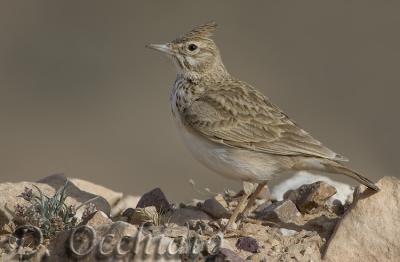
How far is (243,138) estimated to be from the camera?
7680mm

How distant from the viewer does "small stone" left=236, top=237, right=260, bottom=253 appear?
22.8ft

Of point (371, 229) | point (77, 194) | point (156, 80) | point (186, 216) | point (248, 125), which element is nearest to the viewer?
point (371, 229)

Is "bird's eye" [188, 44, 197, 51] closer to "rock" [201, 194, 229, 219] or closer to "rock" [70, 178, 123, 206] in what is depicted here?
"rock" [201, 194, 229, 219]

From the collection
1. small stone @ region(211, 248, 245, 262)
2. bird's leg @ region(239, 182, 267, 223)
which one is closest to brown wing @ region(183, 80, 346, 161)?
bird's leg @ region(239, 182, 267, 223)

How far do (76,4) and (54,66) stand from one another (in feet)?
8.52

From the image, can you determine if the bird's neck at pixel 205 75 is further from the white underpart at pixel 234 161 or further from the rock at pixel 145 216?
the rock at pixel 145 216

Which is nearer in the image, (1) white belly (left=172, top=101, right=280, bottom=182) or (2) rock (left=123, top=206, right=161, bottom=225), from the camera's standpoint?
(2) rock (left=123, top=206, right=161, bottom=225)

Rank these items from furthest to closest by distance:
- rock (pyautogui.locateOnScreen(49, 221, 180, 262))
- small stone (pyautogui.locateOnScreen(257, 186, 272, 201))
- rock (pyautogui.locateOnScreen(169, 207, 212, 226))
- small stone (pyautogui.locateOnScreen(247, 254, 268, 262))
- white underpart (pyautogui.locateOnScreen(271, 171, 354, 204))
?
1. white underpart (pyautogui.locateOnScreen(271, 171, 354, 204))
2. small stone (pyautogui.locateOnScreen(257, 186, 272, 201))
3. rock (pyautogui.locateOnScreen(169, 207, 212, 226))
4. small stone (pyautogui.locateOnScreen(247, 254, 268, 262))
5. rock (pyautogui.locateOnScreen(49, 221, 180, 262))

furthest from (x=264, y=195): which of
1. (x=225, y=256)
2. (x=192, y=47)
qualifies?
(x=225, y=256)

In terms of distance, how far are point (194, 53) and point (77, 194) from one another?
1.62m

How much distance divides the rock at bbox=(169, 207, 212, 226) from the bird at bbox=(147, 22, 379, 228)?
11.3 inches

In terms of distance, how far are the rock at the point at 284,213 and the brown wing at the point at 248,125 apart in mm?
456

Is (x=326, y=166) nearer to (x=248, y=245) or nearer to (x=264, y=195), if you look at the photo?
(x=248, y=245)

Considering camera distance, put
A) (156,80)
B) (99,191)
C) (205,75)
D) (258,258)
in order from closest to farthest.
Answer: (258,258) → (205,75) → (99,191) → (156,80)
